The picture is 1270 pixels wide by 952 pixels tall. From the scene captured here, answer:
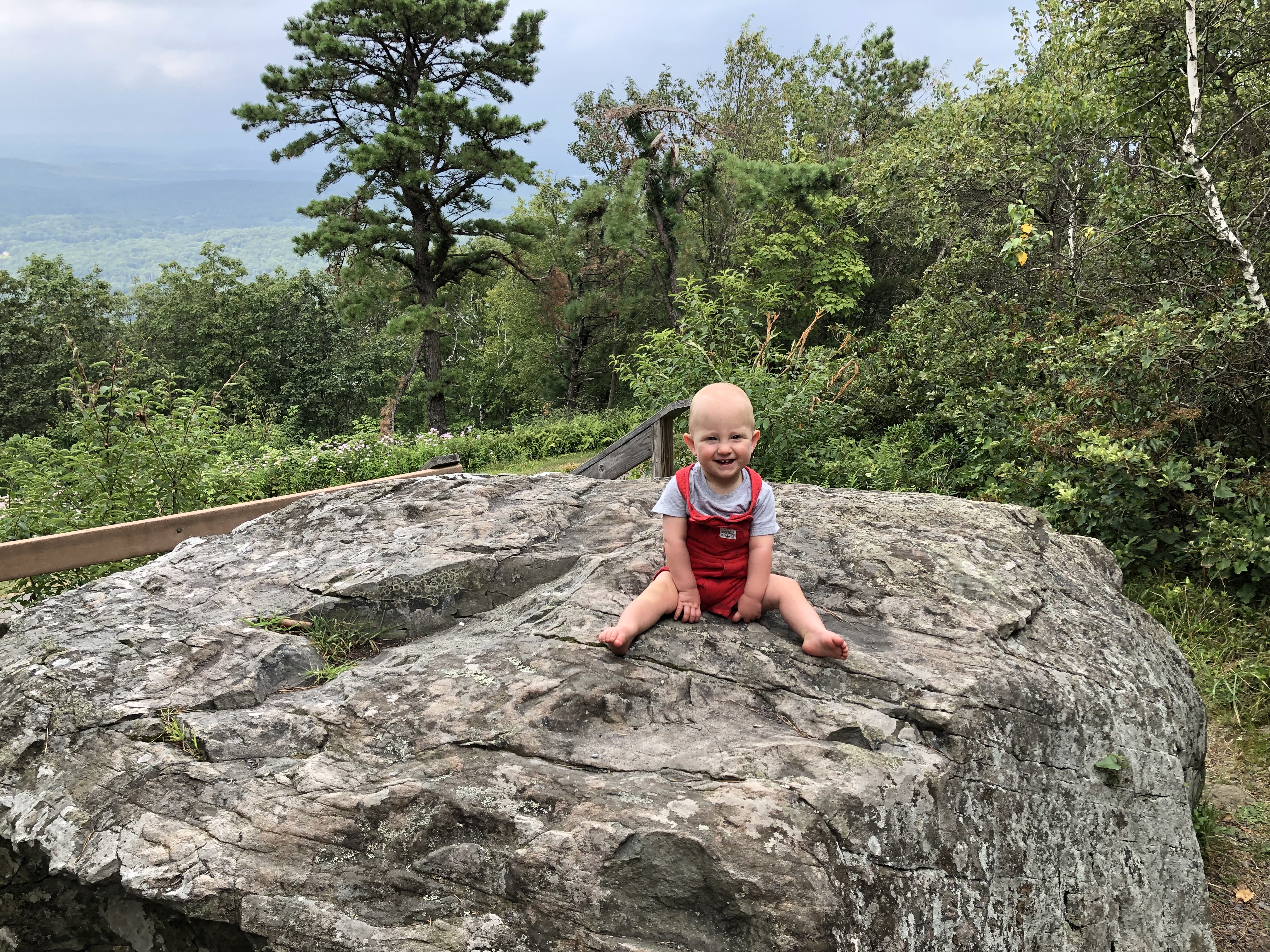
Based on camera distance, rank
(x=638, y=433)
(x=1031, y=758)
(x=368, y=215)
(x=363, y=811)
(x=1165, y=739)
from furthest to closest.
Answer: (x=368, y=215) → (x=638, y=433) → (x=1165, y=739) → (x=1031, y=758) → (x=363, y=811)

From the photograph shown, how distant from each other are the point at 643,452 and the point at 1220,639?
453 centimetres

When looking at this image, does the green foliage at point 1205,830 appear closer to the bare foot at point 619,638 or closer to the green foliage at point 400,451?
the bare foot at point 619,638

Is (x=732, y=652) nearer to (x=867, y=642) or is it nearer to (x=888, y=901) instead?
(x=867, y=642)

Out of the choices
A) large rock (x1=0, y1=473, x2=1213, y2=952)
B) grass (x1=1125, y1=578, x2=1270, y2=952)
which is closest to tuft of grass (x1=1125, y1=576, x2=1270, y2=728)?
grass (x1=1125, y1=578, x2=1270, y2=952)

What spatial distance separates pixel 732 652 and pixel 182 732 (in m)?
2.00

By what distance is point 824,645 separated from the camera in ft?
9.59

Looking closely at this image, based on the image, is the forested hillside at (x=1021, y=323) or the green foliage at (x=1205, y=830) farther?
the forested hillside at (x=1021, y=323)

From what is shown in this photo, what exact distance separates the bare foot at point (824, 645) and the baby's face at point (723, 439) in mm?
689

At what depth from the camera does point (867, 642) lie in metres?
3.16

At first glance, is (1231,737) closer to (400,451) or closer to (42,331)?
(400,451)

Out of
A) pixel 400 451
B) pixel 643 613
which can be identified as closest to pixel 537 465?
pixel 400 451

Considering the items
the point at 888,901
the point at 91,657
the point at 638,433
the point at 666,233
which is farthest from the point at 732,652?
the point at 666,233

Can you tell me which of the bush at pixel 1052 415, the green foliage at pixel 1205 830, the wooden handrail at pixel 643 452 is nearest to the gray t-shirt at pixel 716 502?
the green foliage at pixel 1205 830

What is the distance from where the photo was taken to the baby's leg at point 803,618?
9.54 ft
